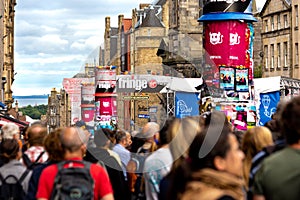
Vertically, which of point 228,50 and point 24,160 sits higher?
point 228,50

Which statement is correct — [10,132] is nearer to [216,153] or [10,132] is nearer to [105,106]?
[216,153]

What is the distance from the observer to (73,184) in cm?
666

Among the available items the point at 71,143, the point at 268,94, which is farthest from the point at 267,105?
the point at 71,143

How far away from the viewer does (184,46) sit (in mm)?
78250

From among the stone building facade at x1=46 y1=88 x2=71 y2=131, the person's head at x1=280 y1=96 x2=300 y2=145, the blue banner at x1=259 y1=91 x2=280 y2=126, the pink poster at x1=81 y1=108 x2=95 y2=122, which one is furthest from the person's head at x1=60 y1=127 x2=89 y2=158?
the stone building facade at x1=46 y1=88 x2=71 y2=131

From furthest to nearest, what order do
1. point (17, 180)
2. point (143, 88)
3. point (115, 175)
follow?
point (143, 88)
point (115, 175)
point (17, 180)

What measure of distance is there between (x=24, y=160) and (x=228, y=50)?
15.0 metres

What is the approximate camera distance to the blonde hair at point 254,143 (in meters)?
7.56

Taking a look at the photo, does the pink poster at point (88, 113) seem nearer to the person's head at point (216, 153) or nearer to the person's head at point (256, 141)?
the person's head at point (256, 141)

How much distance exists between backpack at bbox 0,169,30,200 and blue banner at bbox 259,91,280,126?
59.3ft

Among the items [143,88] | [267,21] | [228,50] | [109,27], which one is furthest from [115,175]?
[109,27]

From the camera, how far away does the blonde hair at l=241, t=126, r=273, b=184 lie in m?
7.56

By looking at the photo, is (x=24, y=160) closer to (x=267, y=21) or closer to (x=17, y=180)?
(x=17, y=180)

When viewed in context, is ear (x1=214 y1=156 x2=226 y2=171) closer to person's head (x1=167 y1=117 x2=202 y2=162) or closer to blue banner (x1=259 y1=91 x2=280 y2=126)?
person's head (x1=167 y1=117 x2=202 y2=162)
